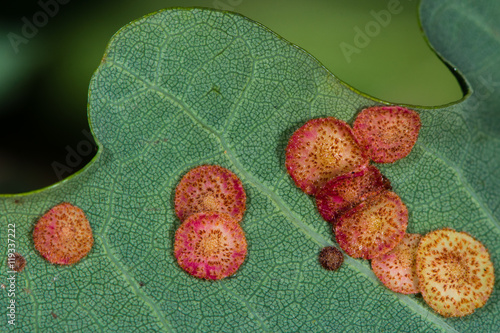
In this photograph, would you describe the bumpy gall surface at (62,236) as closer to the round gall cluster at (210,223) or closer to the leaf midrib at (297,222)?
the round gall cluster at (210,223)

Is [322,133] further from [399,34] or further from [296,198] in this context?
[399,34]

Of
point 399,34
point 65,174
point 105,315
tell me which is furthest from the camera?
point 399,34

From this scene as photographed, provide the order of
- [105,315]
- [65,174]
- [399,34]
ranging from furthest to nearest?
[399,34] < [65,174] < [105,315]

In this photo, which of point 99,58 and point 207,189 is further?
point 99,58

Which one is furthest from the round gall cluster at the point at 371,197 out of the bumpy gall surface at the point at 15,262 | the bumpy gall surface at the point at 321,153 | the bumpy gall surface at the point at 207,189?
the bumpy gall surface at the point at 15,262

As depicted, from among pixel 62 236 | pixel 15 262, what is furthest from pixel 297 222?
pixel 15 262

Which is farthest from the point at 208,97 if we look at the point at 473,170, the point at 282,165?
the point at 473,170

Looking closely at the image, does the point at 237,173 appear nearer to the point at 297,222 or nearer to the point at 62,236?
the point at 297,222
